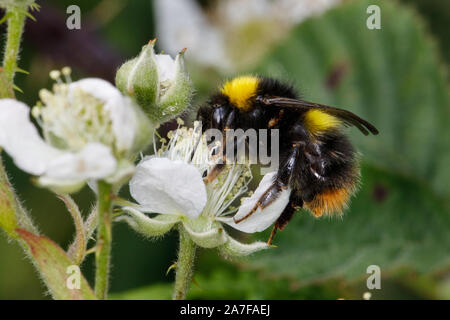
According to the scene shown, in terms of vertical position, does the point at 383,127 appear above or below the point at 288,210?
above

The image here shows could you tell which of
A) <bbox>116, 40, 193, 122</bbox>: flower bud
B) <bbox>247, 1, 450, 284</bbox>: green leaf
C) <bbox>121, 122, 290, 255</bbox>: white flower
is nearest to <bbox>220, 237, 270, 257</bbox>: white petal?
<bbox>121, 122, 290, 255</bbox>: white flower

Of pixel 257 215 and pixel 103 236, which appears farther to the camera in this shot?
pixel 257 215

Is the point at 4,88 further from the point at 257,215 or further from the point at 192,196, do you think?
the point at 257,215

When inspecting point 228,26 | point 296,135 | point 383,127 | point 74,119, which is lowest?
point 74,119

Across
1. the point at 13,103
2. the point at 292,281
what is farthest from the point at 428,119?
the point at 13,103

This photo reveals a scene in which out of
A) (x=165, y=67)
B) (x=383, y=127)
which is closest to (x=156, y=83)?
(x=165, y=67)

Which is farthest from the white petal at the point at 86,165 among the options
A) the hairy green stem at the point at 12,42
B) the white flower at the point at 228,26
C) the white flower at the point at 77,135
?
the white flower at the point at 228,26

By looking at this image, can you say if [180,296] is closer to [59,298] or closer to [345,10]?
[59,298]

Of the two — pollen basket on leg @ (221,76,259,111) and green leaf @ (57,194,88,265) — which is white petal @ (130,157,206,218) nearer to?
green leaf @ (57,194,88,265)
